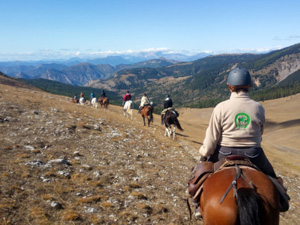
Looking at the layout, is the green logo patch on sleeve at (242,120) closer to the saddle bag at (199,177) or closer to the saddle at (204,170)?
→ the saddle at (204,170)

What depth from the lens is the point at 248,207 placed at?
3.56 meters

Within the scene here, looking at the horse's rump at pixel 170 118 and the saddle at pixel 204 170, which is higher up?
the saddle at pixel 204 170

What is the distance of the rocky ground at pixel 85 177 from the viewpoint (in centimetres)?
675

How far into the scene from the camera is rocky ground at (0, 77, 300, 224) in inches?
266

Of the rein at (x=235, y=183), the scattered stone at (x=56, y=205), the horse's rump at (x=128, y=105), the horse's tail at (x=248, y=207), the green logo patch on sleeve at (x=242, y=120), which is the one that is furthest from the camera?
the horse's rump at (x=128, y=105)

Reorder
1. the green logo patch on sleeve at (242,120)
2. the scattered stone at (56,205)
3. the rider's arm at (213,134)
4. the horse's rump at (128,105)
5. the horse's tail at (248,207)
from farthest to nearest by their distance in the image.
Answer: the horse's rump at (128,105) < the scattered stone at (56,205) < the rider's arm at (213,134) < the green logo patch on sleeve at (242,120) < the horse's tail at (248,207)

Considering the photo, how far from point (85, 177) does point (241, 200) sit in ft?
23.3

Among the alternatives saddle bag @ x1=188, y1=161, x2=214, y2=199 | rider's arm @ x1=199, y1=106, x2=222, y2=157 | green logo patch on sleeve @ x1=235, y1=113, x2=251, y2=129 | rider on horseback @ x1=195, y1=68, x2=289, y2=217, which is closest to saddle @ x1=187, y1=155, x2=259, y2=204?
saddle bag @ x1=188, y1=161, x2=214, y2=199

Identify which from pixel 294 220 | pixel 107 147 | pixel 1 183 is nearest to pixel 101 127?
pixel 107 147

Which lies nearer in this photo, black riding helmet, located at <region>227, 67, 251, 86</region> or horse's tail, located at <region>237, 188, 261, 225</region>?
horse's tail, located at <region>237, 188, 261, 225</region>

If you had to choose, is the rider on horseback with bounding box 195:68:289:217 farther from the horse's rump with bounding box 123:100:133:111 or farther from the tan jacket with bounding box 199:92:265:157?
the horse's rump with bounding box 123:100:133:111

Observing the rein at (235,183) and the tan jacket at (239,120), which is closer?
the rein at (235,183)

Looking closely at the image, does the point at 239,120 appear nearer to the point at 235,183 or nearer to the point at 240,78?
the point at 240,78

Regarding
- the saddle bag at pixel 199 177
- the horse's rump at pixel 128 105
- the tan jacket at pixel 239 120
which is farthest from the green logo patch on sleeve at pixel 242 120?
the horse's rump at pixel 128 105
